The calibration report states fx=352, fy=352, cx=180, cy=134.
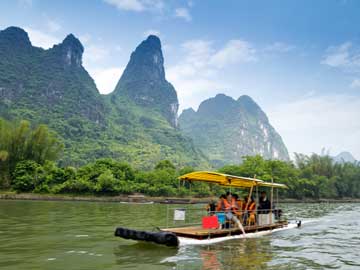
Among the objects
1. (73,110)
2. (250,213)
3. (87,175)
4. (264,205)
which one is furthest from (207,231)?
(73,110)

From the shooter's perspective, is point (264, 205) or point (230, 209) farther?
point (264, 205)

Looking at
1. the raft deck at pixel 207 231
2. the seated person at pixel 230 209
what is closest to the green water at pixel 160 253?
the raft deck at pixel 207 231

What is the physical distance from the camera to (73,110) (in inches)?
6093

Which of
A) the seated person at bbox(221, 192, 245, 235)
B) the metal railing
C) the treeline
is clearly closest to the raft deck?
the seated person at bbox(221, 192, 245, 235)

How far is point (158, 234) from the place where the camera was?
512 inches

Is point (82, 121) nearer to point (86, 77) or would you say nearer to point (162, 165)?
point (86, 77)

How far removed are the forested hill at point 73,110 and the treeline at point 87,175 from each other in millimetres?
43973

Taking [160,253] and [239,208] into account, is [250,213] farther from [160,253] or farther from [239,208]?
[160,253]

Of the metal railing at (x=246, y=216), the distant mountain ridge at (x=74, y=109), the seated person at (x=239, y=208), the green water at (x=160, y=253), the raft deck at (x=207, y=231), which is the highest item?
the distant mountain ridge at (x=74, y=109)

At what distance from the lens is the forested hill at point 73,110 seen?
128750 mm

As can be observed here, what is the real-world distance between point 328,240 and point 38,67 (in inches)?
6848

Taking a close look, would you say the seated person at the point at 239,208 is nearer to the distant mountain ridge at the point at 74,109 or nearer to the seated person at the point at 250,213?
the seated person at the point at 250,213

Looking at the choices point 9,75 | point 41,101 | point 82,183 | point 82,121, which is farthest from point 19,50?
point 82,183

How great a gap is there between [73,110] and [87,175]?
99910 mm
